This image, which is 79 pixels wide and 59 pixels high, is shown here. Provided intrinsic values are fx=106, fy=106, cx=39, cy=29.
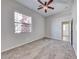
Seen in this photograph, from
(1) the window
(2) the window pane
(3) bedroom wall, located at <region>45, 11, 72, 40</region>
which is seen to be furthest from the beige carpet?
(3) bedroom wall, located at <region>45, 11, 72, 40</region>

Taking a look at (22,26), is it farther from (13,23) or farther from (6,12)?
(6,12)

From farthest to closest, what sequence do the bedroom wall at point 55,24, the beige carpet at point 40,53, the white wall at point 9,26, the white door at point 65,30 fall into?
the bedroom wall at point 55,24 < the white door at point 65,30 < the white wall at point 9,26 < the beige carpet at point 40,53

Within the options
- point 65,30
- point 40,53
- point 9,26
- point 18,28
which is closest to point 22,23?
point 18,28

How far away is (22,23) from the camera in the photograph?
834 centimetres

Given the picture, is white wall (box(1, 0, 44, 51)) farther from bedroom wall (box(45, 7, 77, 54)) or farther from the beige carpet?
bedroom wall (box(45, 7, 77, 54))

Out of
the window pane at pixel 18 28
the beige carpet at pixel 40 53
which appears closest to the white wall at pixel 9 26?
the window pane at pixel 18 28

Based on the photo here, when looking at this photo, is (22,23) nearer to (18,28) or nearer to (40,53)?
(18,28)

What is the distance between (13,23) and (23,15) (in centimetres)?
170

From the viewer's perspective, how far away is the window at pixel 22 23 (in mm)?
7381

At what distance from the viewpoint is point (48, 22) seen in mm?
14164

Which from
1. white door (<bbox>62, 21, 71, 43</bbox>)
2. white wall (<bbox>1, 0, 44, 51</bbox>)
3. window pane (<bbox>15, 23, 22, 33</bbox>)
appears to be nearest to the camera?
white wall (<bbox>1, 0, 44, 51</bbox>)

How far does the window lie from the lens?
738 cm

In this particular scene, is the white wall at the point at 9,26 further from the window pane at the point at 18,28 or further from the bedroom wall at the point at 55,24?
the bedroom wall at the point at 55,24

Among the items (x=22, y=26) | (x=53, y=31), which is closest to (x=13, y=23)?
(x=22, y=26)
